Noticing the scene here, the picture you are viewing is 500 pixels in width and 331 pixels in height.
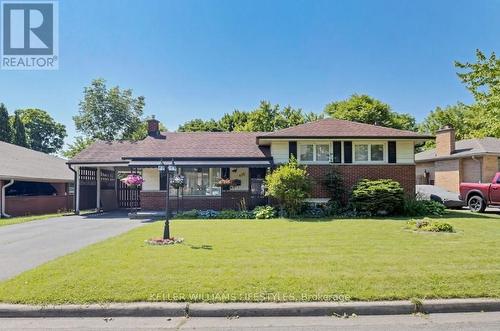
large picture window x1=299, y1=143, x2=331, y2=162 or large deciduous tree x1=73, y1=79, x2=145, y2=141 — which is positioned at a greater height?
large deciduous tree x1=73, y1=79, x2=145, y2=141

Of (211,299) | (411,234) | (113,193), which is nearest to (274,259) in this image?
(211,299)

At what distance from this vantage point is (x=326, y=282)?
5.63 metres

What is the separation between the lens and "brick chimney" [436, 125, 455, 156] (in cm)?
2502

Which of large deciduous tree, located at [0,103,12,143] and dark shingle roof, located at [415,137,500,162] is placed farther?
large deciduous tree, located at [0,103,12,143]

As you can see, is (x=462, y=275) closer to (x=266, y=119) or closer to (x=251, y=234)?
(x=251, y=234)

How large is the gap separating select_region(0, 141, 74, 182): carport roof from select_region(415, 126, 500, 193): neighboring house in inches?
1073

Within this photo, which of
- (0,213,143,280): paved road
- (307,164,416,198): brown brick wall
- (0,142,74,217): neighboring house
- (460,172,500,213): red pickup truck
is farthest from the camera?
(0,142,74,217): neighboring house

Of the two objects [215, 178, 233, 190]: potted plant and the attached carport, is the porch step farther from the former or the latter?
the attached carport

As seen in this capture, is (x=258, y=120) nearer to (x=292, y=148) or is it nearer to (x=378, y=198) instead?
(x=292, y=148)

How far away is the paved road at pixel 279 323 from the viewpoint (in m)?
4.45

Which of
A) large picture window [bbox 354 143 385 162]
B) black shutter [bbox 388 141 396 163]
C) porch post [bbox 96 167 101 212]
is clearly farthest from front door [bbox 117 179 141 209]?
black shutter [bbox 388 141 396 163]

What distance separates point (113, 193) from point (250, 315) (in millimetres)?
20542

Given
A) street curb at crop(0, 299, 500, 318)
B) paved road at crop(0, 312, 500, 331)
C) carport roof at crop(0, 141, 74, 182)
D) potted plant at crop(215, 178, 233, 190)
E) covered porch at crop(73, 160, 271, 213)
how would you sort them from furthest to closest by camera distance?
carport roof at crop(0, 141, 74, 182) → covered porch at crop(73, 160, 271, 213) → potted plant at crop(215, 178, 233, 190) → street curb at crop(0, 299, 500, 318) → paved road at crop(0, 312, 500, 331)

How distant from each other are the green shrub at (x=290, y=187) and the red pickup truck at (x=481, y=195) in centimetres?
899
